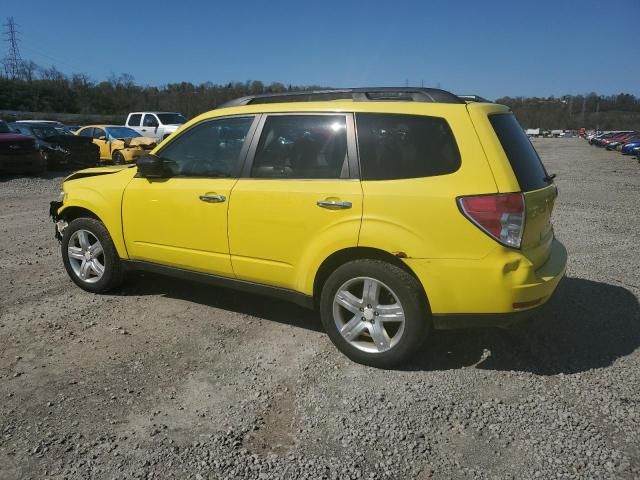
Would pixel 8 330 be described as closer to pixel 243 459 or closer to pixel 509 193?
pixel 243 459

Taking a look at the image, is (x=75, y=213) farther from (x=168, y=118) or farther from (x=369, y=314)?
(x=168, y=118)

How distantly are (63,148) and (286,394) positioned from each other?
17115 millimetres

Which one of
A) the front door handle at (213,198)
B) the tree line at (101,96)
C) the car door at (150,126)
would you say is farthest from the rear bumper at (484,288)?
the tree line at (101,96)

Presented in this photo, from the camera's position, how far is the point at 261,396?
3266 mm

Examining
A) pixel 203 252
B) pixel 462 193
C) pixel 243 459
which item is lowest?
pixel 243 459

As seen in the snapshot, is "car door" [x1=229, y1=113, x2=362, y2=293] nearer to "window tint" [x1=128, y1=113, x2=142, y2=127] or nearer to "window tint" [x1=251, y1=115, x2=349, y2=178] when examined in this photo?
"window tint" [x1=251, y1=115, x2=349, y2=178]

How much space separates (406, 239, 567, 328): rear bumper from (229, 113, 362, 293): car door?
0.61 m

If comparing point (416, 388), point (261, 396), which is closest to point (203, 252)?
point (261, 396)

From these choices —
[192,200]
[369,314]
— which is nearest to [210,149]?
[192,200]

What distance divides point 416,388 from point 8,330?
3.25 metres

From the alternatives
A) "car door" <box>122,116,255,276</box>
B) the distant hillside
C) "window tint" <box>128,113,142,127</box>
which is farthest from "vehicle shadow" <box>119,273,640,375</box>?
the distant hillside

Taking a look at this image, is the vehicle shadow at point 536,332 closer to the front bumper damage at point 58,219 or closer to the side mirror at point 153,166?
the front bumper damage at point 58,219

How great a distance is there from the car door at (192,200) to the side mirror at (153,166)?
0.04 metres

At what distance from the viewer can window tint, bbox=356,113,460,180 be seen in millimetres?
3326
